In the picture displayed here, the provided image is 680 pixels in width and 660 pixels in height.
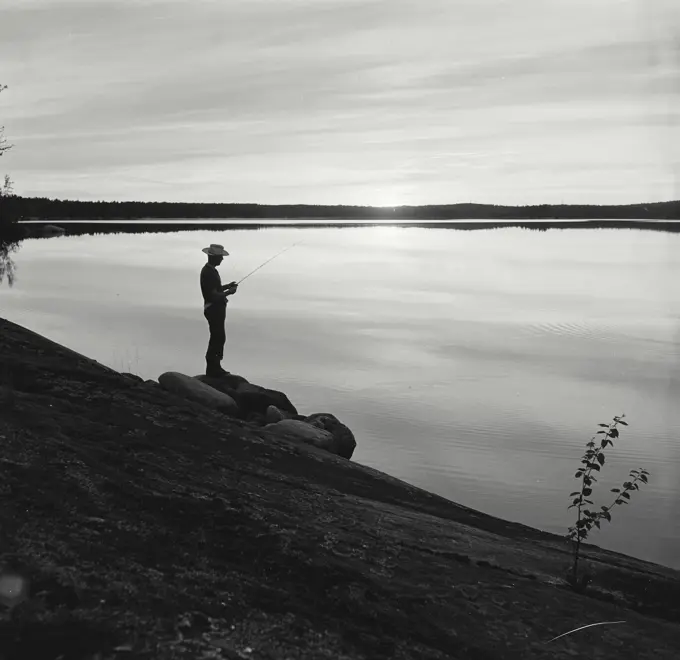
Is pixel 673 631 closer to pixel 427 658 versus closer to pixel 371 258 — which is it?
pixel 427 658

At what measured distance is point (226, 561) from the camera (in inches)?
187

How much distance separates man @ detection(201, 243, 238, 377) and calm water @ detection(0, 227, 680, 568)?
3144 mm

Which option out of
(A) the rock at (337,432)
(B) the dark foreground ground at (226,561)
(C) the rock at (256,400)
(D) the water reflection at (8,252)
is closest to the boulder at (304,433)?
(A) the rock at (337,432)

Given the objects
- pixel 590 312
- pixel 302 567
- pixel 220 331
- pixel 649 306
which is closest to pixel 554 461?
pixel 220 331

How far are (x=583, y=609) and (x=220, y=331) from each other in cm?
991

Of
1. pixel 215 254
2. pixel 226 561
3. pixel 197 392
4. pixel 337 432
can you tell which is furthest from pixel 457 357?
pixel 226 561

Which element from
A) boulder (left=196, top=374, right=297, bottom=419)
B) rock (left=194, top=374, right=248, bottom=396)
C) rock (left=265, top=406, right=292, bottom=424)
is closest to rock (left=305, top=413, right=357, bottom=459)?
rock (left=265, top=406, right=292, bottom=424)

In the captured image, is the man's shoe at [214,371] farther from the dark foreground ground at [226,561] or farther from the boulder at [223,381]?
the dark foreground ground at [226,561]

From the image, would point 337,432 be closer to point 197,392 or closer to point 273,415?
point 273,415

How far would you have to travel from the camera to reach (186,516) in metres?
5.15

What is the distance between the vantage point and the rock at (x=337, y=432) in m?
12.5

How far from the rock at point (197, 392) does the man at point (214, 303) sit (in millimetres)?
2106

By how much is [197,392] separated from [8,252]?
6718 centimetres

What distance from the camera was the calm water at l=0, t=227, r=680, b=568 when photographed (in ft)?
39.9
